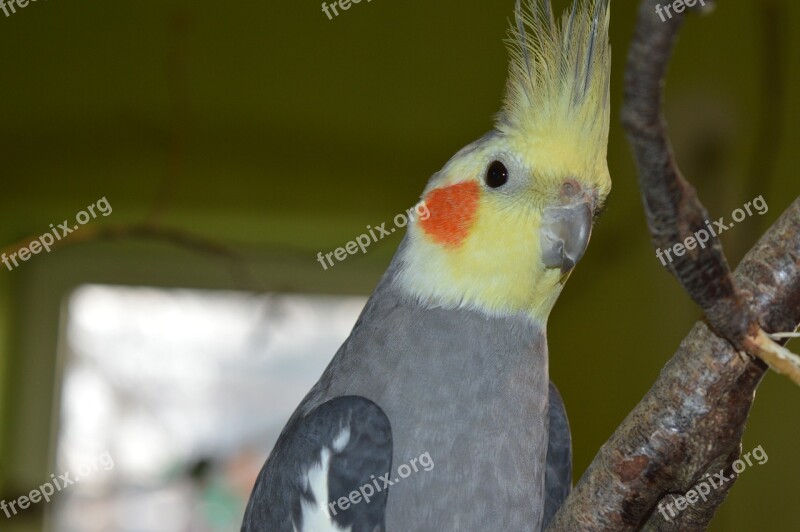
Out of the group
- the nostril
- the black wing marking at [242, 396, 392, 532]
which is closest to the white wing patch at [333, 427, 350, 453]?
the black wing marking at [242, 396, 392, 532]

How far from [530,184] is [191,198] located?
263cm

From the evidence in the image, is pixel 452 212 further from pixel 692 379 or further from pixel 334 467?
pixel 692 379

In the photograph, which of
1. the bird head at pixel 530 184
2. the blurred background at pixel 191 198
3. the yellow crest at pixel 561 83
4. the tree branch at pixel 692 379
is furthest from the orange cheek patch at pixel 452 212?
the blurred background at pixel 191 198

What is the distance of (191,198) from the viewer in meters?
3.63

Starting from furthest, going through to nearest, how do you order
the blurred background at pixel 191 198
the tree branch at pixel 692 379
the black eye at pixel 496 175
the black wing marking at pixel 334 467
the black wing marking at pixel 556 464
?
1. the blurred background at pixel 191 198
2. the black wing marking at pixel 556 464
3. the black eye at pixel 496 175
4. the black wing marking at pixel 334 467
5. the tree branch at pixel 692 379

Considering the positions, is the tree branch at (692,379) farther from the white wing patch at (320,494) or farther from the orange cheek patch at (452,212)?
the orange cheek patch at (452,212)

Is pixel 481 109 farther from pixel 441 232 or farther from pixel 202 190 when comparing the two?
pixel 441 232

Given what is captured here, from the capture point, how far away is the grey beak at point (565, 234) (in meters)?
1.21

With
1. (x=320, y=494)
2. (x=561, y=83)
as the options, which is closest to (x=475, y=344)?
(x=320, y=494)

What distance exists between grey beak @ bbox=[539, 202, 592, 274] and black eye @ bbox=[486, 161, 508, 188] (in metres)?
0.09

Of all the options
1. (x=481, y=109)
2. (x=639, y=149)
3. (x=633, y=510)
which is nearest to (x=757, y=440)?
(x=481, y=109)

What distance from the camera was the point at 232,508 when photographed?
3588mm

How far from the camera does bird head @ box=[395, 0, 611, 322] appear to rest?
4.10 feet

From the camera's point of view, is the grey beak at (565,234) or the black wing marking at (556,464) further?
the black wing marking at (556,464)
